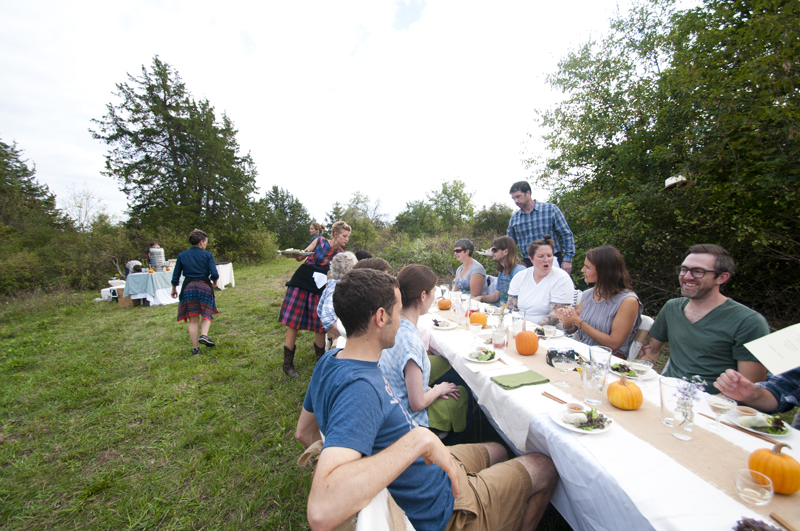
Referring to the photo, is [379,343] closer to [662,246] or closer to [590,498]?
[590,498]

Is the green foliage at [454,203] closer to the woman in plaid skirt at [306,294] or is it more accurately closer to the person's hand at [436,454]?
the woman in plaid skirt at [306,294]

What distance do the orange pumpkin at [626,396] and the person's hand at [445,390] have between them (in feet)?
2.93

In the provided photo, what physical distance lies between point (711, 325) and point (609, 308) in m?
0.64

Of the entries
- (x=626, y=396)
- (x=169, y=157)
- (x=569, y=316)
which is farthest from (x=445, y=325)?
(x=169, y=157)

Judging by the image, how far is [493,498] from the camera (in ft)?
4.28

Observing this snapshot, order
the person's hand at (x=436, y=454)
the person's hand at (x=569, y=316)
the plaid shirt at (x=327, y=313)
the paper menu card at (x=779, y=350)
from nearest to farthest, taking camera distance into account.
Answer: the person's hand at (x=436, y=454)
the paper menu card at (x=779, y=350)
the person's hand at (x=569, y=316)
the plaid shirt at (x=327, y=313)

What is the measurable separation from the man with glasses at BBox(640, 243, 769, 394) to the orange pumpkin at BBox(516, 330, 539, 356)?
908mm

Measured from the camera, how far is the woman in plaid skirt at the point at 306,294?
13.2 ft

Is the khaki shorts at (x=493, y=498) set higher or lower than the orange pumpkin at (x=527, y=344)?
lower

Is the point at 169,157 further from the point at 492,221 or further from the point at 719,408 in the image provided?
the point at 719,408

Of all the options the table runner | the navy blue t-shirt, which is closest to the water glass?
the table runner

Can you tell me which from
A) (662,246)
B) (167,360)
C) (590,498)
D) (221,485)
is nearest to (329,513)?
(590,498)

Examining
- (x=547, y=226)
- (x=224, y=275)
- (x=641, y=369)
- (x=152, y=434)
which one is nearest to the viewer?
(x=641, y=369)

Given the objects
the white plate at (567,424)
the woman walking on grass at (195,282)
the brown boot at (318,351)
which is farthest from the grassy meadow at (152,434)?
the white plate at (567,424)
